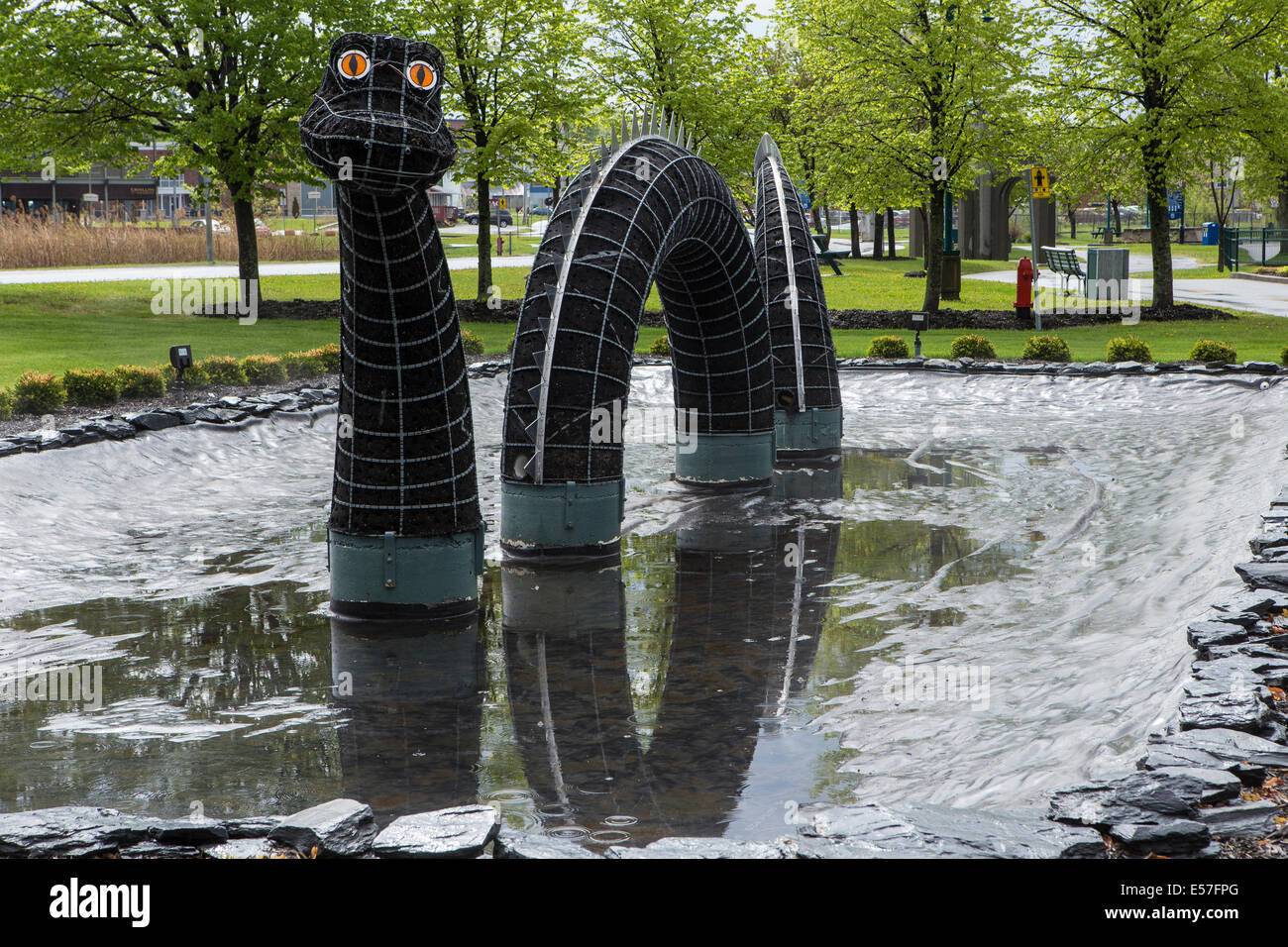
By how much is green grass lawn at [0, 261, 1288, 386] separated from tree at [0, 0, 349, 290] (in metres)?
3.23

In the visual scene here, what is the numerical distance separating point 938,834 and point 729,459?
9.97 metres

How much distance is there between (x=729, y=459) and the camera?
1514 cm

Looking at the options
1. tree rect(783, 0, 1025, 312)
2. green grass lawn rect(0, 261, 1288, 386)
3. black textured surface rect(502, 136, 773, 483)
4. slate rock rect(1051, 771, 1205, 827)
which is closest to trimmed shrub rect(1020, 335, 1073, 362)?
green grass lawn rect(0, 261, 1288, 386)

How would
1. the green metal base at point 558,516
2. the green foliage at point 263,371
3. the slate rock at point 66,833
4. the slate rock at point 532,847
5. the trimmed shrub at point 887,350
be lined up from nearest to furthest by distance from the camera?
the slate rock at point 532,847
the slate rock at point 66,833
the green metal base at point 558,516
the green foliage at point 263,371
the trimmed shrub at point 887,350

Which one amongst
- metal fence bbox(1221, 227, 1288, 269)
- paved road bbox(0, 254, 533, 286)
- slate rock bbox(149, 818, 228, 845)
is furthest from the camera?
metal fence bbox(1221, 227, 1288, 269)

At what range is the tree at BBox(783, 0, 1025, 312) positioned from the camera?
92.5 feet

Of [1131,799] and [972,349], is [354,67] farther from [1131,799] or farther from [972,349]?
[972,349]

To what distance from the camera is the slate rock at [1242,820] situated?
5.39m

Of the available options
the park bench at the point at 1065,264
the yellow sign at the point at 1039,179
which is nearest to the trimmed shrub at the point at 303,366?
the yellow sign at the point at 1039,179

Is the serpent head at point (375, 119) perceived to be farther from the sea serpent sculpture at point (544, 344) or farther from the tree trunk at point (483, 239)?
the tree trunk at point (483, 239)

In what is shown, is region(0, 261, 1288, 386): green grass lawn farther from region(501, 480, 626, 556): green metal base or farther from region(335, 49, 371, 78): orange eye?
region(335, 49, 371, 78): orange eye

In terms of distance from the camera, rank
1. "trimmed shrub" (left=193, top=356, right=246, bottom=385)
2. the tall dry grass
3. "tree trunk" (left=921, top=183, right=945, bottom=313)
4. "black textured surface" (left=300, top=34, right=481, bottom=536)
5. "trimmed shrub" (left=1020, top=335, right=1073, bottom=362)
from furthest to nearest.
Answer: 1. the tall dry grass
2. "tree trunk" (left=921, top=183, right=945, bottom=313)
3. "trimmed shrub" (left=1020, top=335, right=1073, bottom=362)
4. "trimmed shrub" (left=193, top=356, right=246, bottom=385)
5. "black textured surface" (left=300, top=34, right=481, bottom=536)

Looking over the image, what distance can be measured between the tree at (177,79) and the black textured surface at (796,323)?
14.0 metres

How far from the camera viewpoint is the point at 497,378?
2184 cm
